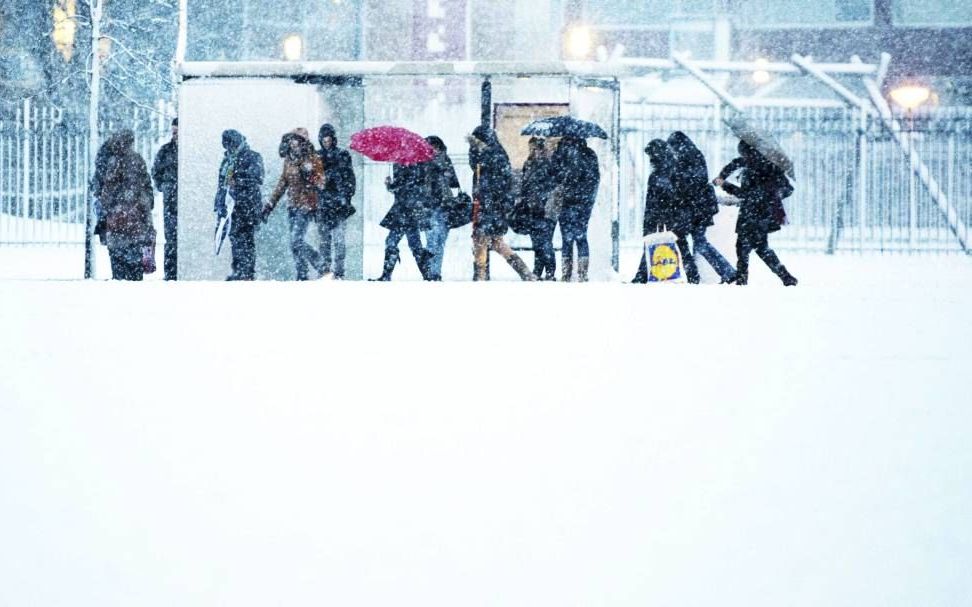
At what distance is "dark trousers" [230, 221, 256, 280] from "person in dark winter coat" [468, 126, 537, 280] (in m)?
2.40

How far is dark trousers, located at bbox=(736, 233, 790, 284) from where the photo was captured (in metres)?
16.0

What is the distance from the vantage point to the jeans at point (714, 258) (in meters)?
16.7

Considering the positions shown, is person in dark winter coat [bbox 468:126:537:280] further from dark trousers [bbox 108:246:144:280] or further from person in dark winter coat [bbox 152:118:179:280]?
dark trousers [bbox 108:246:144:280]

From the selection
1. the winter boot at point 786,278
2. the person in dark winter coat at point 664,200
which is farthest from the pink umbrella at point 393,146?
the winter boot at point 786,278

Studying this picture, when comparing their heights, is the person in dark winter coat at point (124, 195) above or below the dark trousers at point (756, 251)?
above

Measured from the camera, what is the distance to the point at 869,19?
4619 cm

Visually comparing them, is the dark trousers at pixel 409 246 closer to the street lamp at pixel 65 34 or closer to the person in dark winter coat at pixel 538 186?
the person in dark winter coat at pixel 538 186

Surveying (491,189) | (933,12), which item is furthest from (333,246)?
(933,12)

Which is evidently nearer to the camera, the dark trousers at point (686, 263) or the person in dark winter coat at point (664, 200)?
the person in dark winter coat at point (664, 200)

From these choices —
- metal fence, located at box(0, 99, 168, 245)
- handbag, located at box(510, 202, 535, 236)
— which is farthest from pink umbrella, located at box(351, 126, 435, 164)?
metal fence, located at box(0, 99, 168, 245)

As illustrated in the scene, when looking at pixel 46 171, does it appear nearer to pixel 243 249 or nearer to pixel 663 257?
pixel 243 249

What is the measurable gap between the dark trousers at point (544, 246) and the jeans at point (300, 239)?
2360mm

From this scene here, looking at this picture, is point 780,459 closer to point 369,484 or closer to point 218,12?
point 369,484

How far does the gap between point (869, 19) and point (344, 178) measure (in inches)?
1263
